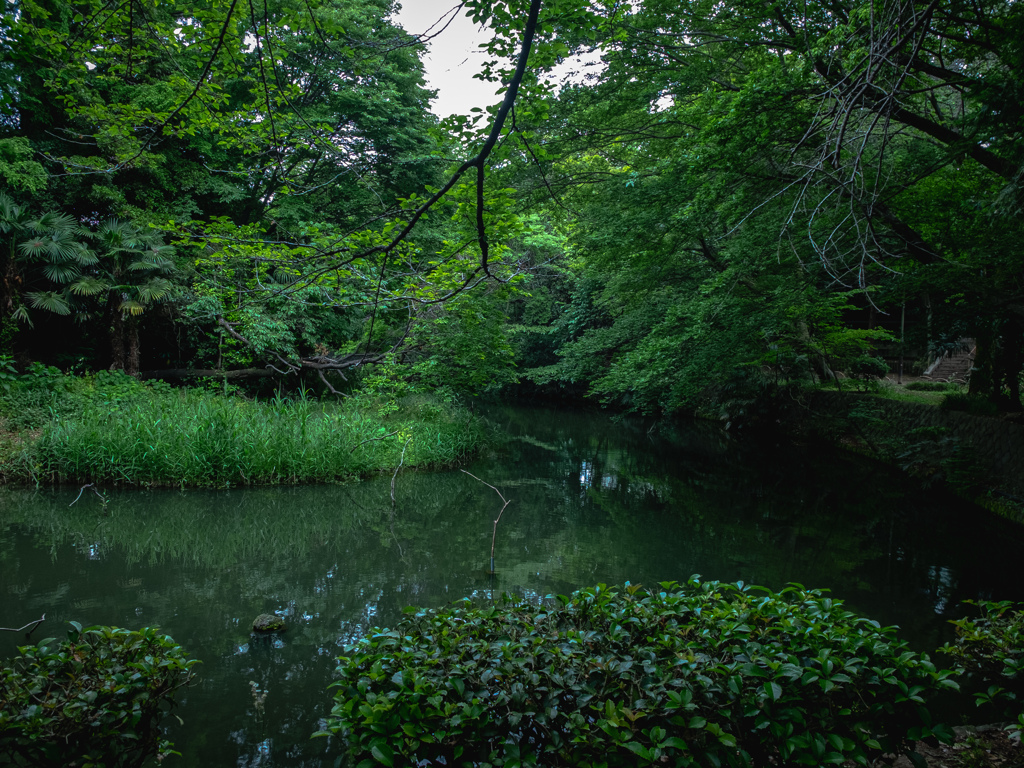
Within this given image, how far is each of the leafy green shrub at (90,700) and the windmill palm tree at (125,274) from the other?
9776mm

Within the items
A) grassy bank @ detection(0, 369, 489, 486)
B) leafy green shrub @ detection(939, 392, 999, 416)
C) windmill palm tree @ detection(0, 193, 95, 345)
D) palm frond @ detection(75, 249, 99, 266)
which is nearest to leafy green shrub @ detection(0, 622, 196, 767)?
grassy bank @ detection(0, 369, 489, 486)

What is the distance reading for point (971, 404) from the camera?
28.3ft

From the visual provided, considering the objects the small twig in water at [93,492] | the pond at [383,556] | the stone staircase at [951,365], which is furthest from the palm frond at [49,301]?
the stone staircase at [951,365]

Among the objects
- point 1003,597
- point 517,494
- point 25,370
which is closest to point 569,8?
point 1003,597

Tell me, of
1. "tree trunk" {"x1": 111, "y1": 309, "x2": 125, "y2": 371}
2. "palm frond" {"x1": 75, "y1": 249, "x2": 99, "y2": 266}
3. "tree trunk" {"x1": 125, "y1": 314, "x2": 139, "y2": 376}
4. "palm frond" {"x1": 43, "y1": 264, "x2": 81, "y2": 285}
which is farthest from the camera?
"tree trunk" {"x1": 125, "y1": 314, "x2": 139, "y2": 376}

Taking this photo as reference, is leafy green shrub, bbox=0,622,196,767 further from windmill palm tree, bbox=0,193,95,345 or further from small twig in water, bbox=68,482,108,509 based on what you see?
windmill palm tree, bbox=0,193,95,345

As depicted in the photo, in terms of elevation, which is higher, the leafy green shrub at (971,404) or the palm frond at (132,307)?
the palm frond at (132,307)

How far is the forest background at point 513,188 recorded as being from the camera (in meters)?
3.48

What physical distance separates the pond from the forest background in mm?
2101

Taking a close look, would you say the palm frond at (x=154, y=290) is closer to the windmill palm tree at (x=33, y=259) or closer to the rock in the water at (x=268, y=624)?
the windmill palm tree at (x=33, y=259)

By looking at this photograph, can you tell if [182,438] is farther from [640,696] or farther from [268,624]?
[640,696]

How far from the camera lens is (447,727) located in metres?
1.74

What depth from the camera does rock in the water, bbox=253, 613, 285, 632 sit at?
155 inches

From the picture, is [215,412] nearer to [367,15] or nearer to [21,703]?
[21,703]
